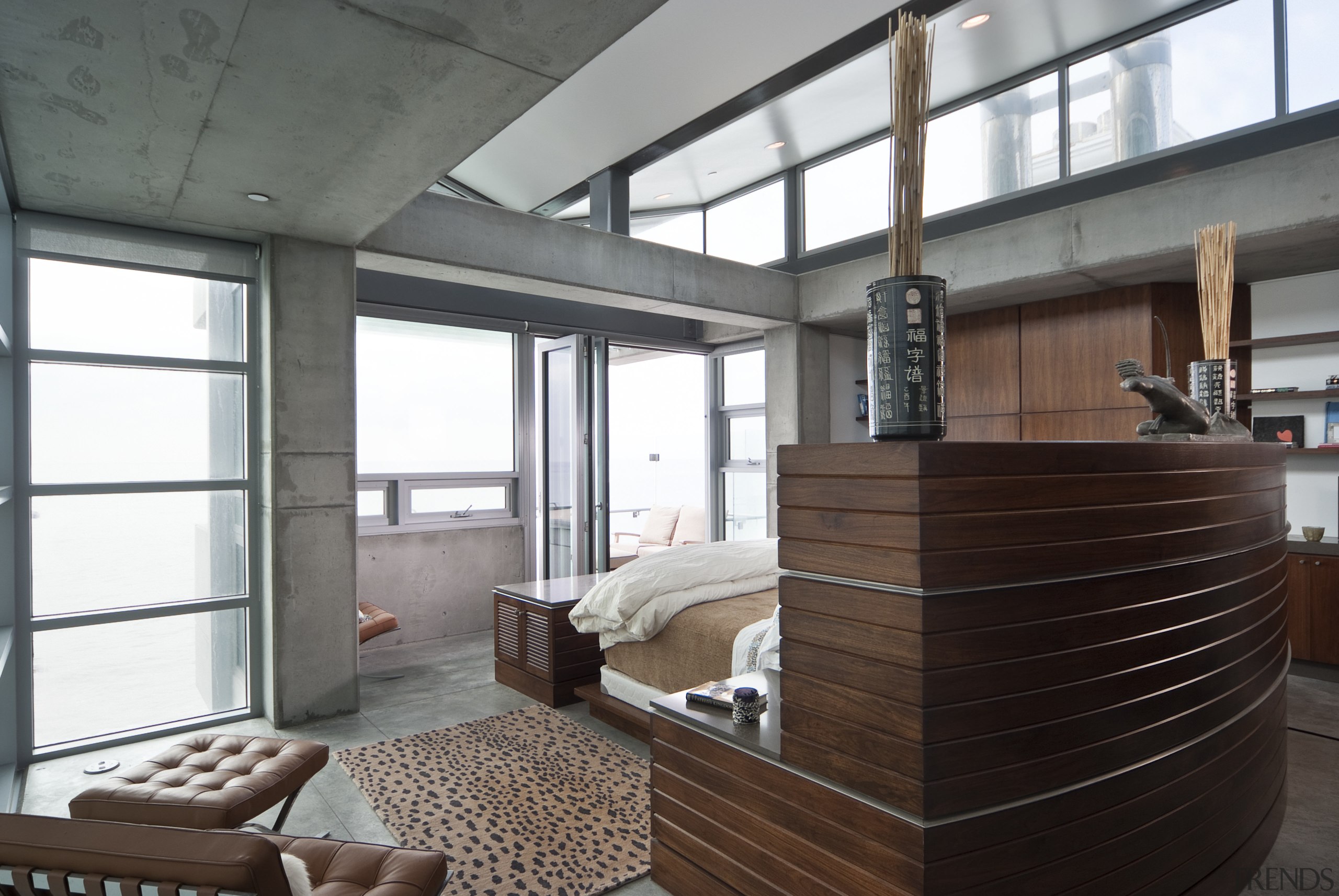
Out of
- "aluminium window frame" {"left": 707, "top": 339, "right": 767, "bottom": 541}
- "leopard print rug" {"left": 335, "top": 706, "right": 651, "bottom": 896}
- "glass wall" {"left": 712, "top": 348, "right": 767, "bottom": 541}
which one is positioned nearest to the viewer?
"leopard print rug" {"left": 335, "top": 706, "right": 651, "bottom": 896}

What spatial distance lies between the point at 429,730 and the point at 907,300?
131 inches

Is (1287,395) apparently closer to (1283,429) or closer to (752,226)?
(1283,429)

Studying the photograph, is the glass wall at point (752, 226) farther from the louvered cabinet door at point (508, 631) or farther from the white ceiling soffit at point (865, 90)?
the louvered cabinet door at point (508, 631)

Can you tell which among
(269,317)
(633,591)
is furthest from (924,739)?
(269,317)

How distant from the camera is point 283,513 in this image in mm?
3803

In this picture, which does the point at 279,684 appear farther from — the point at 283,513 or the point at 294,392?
the point at 294,392

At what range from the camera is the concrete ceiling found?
2006 millimetres

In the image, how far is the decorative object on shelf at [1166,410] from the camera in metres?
2.10

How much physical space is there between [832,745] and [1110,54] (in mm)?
5015

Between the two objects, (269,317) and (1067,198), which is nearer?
(269,317)

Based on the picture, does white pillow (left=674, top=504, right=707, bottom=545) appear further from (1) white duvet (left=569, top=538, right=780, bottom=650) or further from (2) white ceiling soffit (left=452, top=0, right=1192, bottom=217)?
(1) white duvet (left=569, top=538, right=780, bottom=650)

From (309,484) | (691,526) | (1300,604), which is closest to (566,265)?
(309,484)

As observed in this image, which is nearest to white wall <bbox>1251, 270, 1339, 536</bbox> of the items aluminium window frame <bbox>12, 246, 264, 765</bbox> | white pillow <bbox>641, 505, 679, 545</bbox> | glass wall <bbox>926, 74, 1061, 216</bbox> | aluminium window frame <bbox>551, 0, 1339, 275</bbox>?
aluminium window frame <bbox>551, 0, 1339, 275</bbox>

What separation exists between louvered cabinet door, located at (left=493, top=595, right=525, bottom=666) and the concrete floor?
0.19m
